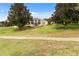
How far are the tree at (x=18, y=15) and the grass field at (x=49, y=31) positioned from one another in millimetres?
77

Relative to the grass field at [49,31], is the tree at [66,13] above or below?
above

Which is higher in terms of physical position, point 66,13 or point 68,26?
point 66,13

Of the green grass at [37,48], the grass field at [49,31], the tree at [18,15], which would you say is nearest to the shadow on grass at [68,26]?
the grass field at [49,31]

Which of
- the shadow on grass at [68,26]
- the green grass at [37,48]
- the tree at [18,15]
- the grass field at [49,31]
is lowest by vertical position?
the green grass at [37,48]

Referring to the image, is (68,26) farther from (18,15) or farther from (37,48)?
(18,15)

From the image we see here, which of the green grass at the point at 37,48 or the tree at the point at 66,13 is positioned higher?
the tree at the point at 66,13

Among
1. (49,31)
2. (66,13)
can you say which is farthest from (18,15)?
(66,13)

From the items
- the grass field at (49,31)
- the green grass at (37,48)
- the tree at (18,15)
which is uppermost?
the tree at (18,15)

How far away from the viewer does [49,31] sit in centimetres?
266

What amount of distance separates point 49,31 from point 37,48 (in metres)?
0.21

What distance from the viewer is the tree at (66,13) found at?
261cm

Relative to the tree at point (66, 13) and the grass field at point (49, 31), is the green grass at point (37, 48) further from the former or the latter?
the tree at point (66, 13)

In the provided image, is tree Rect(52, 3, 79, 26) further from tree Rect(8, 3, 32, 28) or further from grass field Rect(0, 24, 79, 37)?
tree Rect(8, 3, 32, 28)

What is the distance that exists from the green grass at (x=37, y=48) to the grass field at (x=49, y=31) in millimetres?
75
